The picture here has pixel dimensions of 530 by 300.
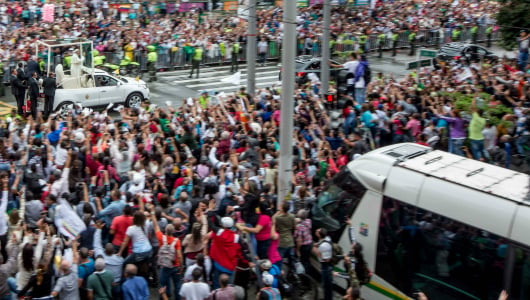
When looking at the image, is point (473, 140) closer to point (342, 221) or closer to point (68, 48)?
point (342, 221)

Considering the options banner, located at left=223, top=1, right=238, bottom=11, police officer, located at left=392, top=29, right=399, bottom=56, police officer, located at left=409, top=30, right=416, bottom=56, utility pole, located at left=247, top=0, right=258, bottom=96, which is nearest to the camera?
utility pole, located at left=247, top=0, right=258, bottom=96

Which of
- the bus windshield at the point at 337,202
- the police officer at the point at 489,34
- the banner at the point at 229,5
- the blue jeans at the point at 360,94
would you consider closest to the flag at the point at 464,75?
the blue jeans at the point at 360,94

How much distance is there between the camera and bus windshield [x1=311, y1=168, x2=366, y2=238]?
1032 cm

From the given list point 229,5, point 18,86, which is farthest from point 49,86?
point 229,5

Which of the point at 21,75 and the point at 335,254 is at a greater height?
the point at 21,75

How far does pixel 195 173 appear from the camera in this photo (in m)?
12.8

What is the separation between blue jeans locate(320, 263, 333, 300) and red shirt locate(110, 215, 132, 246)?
114 inches

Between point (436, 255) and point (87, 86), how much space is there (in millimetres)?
15956

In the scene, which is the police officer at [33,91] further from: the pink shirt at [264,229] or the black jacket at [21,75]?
Result: the pink shirt at [264,229]

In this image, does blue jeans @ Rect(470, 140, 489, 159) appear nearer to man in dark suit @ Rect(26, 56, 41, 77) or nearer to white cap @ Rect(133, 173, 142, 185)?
white cap @ Rect(133, 173, 142, 185)

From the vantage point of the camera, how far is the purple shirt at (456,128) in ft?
50.8

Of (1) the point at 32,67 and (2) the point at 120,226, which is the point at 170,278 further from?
(1) the point at 32,67

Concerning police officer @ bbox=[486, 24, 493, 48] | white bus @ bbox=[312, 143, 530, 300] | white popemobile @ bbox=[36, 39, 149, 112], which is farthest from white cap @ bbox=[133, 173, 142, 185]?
police officer @ bbox=[486, 24, 493, 48]

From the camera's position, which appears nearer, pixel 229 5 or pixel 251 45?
pixel 251 45
